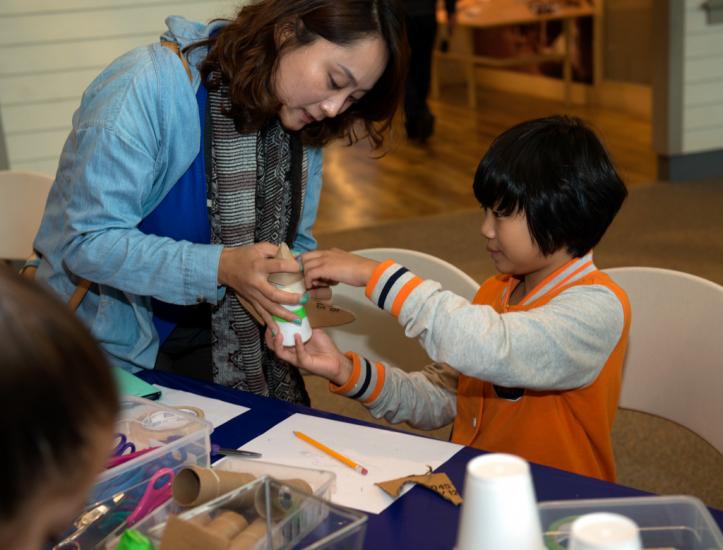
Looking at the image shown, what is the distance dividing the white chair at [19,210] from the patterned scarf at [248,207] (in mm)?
836

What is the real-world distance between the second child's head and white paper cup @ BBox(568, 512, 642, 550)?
82 centimetres

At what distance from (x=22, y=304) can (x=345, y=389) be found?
40.3 inches

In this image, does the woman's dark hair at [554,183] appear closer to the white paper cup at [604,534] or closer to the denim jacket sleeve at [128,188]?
the denim jacket sleeve at [128,188]

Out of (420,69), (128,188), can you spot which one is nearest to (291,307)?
(128,188)

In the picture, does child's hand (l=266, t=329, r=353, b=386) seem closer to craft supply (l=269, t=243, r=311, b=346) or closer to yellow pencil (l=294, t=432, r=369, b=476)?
craft supply (l=269, t=243, r=311, b=346)

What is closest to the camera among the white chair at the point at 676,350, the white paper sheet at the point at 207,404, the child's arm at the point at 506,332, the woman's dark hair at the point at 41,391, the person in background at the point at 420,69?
the woman's dark hair at the point at 41,391

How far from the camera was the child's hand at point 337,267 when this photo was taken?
1430 millimetres

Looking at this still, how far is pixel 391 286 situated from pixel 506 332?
0.18 metres

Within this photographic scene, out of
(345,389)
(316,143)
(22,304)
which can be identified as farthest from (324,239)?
(22,304)

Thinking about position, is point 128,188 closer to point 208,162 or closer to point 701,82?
point 208,162

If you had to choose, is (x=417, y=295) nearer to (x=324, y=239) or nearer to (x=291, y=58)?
(x=291, y=58)

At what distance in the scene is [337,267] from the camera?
1.45m

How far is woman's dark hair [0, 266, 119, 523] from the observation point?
569 mm

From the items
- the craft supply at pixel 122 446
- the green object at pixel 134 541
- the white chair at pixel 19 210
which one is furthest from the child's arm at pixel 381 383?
the white chair at pixel 19 210
